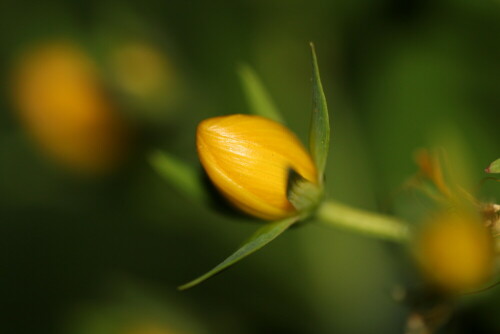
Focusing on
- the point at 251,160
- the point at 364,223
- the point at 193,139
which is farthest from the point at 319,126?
the point at 193,139

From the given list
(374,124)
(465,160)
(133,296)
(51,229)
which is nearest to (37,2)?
(51,229)

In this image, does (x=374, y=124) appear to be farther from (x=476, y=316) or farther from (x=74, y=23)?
(x=74, y=23)

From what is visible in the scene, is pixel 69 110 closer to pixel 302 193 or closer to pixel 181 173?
pixel 181 173

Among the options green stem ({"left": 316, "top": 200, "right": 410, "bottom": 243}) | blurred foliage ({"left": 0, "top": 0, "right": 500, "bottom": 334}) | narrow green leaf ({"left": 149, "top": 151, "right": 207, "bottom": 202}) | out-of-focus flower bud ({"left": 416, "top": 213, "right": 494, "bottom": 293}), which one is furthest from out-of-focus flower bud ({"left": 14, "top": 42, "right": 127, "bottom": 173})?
out-of-focus flower bud ({"left": 416, "top": 213, "right": 494, "bottom": 293})

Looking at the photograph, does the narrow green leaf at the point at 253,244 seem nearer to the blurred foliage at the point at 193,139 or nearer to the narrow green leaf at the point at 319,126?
the narrow green leaf at the point at 319,126

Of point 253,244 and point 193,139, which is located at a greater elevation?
point 253,244

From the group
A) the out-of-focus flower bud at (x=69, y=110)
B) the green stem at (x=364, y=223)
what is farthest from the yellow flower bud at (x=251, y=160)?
the out-of-focus flower bud at (x=69, y=110)
